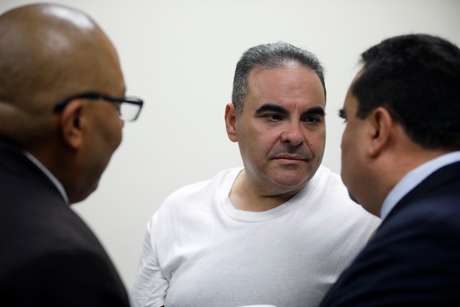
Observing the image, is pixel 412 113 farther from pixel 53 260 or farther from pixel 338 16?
pixel 338 16

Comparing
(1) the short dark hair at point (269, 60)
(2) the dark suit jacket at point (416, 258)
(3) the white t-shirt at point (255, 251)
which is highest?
(1) the short dark hair at point (269, 60)

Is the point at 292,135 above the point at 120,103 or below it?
below

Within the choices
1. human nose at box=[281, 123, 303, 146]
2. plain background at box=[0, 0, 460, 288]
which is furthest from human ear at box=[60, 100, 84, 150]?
plain background at box=[0, 0, 460, 288]

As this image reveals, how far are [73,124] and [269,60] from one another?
2.38ft

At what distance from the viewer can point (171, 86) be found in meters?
2.30

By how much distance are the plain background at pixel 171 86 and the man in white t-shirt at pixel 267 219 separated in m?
0.79

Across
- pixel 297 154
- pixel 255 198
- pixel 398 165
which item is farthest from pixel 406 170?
pixel 255 198

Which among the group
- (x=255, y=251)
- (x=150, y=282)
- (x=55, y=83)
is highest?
(x=55, y=83)

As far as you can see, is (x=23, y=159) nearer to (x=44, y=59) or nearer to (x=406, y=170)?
(x=44, y=59)

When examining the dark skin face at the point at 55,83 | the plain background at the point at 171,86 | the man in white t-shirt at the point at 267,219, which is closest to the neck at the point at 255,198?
the man in white t-shirt at the point at 267,219

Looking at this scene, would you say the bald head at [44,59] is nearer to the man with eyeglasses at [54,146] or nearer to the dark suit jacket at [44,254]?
the man with eyeglasses at [54,146]

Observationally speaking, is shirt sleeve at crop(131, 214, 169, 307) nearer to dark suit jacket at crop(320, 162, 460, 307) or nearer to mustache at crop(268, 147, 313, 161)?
mustache at crop(268, 147, 313, 161)

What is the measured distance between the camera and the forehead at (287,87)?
1.37 meters

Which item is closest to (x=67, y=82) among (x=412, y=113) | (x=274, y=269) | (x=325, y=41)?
(x=412, y=113)
